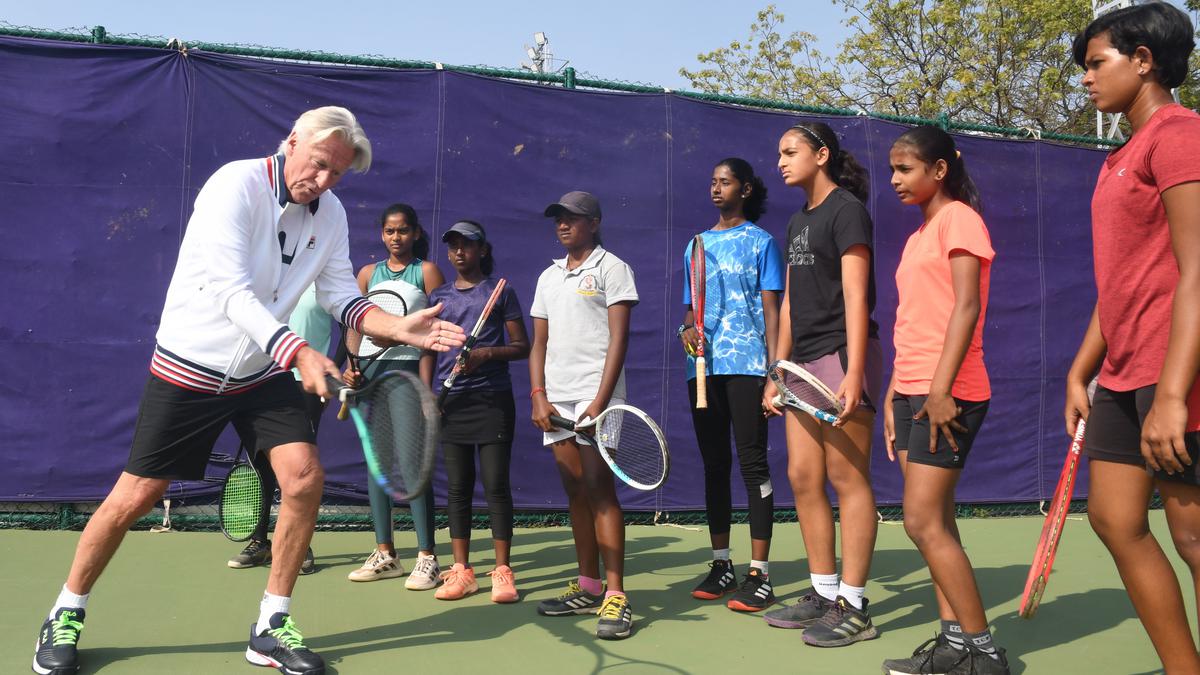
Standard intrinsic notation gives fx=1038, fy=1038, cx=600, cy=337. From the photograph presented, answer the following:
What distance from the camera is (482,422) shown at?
15.2 ft

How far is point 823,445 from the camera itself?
13.2 feet

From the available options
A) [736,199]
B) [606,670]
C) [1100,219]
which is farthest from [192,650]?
[1100,219]

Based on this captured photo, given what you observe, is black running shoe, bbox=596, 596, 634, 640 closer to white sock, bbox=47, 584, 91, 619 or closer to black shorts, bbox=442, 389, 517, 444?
black shorts, bbox=442, 389, 517, 444

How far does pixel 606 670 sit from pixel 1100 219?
2060 mm

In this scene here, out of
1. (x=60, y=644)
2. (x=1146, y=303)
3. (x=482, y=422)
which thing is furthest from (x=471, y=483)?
(x=1146, y=303)

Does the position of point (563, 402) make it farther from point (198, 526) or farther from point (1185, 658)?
point (198, 526)

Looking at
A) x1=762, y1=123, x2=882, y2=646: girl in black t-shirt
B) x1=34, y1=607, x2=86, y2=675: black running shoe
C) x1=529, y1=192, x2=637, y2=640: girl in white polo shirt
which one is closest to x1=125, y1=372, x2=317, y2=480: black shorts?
x1=34, y1=607, x2=86, y2=675: black running shoe

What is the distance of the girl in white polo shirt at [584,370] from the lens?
4.11m

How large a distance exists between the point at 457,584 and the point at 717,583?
3.72 ft

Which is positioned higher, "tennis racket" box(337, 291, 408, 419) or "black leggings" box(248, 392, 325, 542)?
"tennis racket" box(337, 291, 408, 419)

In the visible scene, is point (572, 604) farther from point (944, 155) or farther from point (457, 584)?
point (944, 155)

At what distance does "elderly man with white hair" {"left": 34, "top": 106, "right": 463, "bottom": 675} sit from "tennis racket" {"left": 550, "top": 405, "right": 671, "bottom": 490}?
2.80 feet

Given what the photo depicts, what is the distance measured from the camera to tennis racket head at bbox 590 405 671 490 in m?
3.90

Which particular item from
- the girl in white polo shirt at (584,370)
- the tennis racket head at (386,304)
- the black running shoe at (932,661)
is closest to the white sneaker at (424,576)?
the girl in white polo shirt at (584,370)
